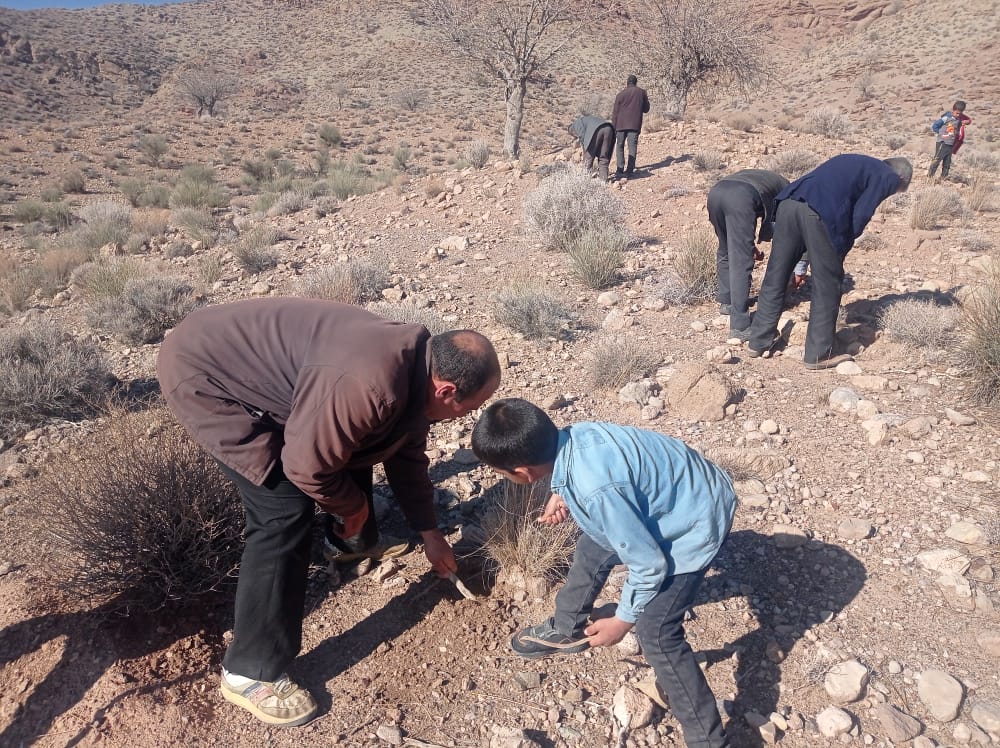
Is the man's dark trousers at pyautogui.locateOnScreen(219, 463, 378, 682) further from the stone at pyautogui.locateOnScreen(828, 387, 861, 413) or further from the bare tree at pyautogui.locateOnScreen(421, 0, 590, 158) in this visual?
the bare tree at pyautogui.locateOnScreen(421, 0, 590, 158)

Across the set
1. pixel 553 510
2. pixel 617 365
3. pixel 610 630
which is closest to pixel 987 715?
pixel 610 630

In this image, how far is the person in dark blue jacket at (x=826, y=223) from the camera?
3.95m

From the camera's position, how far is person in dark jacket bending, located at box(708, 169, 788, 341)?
14.6 feet

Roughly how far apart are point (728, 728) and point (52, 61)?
43780mm

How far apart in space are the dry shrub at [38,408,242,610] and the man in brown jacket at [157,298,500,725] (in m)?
0.60

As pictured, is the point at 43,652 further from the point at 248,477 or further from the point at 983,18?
the point at 983,18

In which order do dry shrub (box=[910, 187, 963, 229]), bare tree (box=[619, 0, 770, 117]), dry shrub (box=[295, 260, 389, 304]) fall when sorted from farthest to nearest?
bare tree (box=[619, 0, 770, 117])
dry shrub (box=[910, 187, 963, 229])
dry shrub (box=[295, 260, 389, 304])

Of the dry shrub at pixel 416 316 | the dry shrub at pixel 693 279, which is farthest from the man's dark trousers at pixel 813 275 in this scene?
the dry shrub at pixel 416 316

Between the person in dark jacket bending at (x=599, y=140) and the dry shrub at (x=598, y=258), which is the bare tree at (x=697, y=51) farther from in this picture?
the dry shrub at (x=598, y=258)

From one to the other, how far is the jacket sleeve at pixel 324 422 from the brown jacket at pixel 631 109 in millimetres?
8557

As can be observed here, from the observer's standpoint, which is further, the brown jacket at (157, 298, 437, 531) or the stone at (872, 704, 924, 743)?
the stone at (872, 704, 924, 743)

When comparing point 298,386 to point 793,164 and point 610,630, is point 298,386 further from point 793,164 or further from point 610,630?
point 793,164

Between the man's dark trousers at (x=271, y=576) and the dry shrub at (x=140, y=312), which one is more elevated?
the man's dark trousers at (x=271, y=576)

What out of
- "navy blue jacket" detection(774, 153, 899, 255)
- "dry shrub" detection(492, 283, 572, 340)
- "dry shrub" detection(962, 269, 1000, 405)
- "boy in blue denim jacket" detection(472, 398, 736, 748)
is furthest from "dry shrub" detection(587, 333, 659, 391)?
"boy in blue denim jacket" detection(472, 398, 736, 748)
